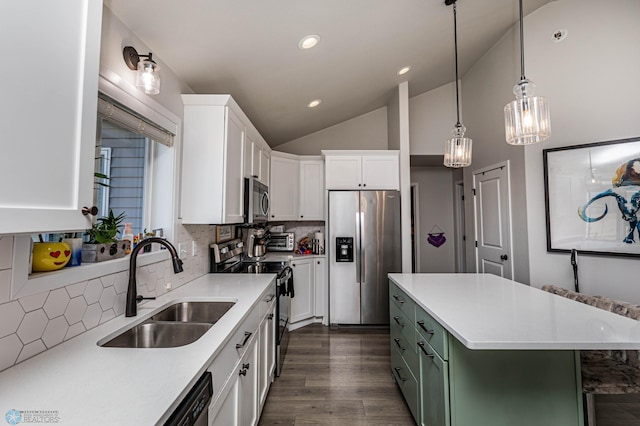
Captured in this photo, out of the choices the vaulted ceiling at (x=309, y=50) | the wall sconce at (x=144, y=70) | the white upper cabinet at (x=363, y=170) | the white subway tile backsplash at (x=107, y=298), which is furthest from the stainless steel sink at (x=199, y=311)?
the white upper cabinet at (x=363, y=170)

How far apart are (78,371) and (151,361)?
0.20 metres

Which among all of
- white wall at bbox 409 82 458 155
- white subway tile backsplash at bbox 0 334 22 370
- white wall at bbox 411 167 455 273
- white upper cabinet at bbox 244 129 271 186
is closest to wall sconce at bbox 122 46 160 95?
white upper cabinet at bbox 244 129 271 186

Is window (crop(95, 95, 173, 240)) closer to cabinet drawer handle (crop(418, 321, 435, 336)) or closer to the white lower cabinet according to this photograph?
the white lower cabinet

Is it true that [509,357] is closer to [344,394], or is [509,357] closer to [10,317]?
[344,394]

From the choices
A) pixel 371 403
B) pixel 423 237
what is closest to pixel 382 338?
pixel 371 403

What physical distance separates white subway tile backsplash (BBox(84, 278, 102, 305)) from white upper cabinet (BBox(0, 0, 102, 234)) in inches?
23.5

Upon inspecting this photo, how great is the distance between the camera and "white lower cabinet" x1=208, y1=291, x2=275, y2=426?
1102 millimetres

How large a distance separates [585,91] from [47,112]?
4015mm

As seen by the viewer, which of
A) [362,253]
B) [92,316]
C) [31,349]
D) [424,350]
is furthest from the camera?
[362,253]

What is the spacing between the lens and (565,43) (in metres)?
2.89

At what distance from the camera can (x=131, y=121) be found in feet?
4.86

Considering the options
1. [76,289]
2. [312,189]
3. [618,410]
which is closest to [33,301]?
[76,289]

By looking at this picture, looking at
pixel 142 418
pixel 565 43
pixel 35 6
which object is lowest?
pixel 142 418

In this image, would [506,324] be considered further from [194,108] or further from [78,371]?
[194,108]
